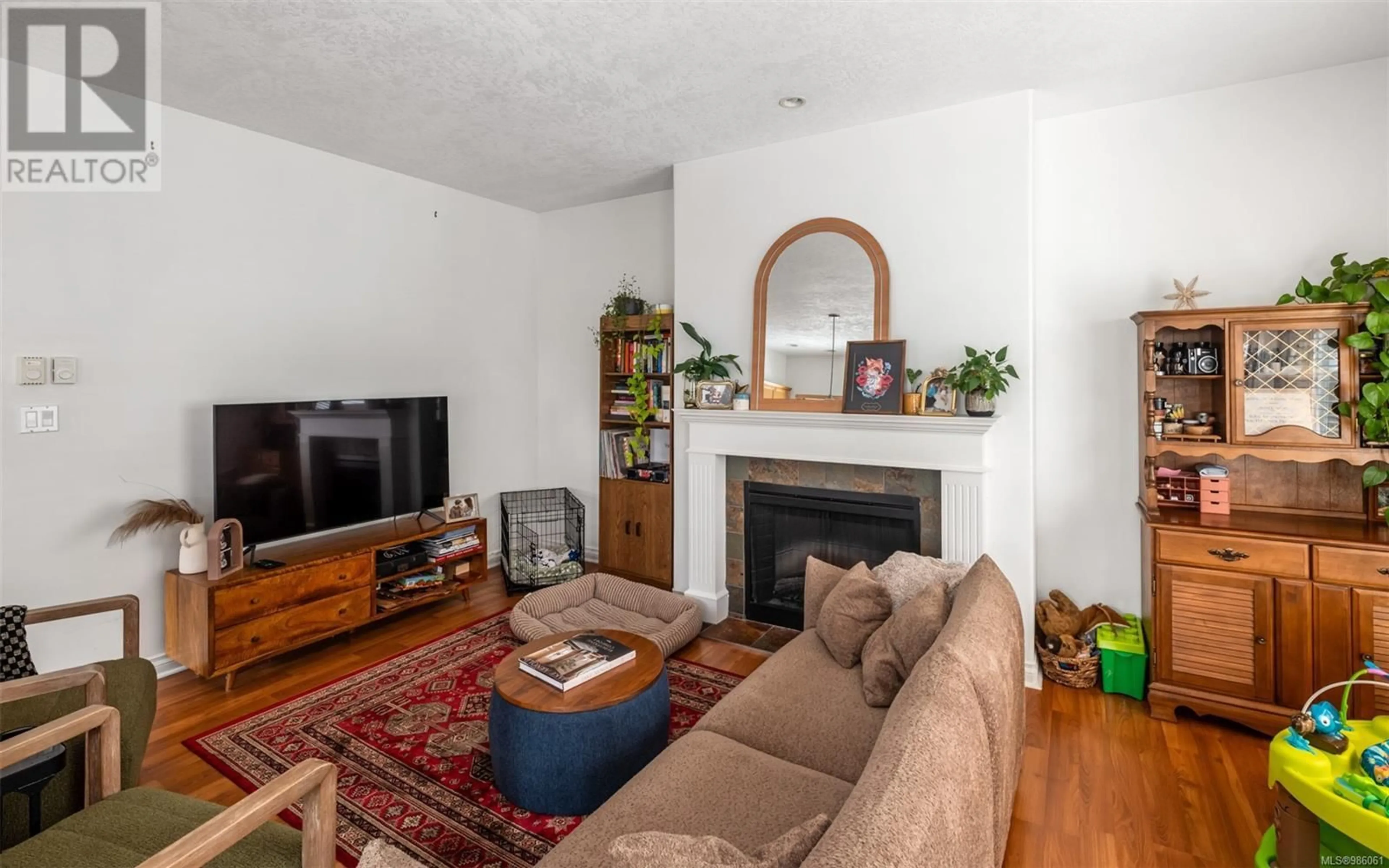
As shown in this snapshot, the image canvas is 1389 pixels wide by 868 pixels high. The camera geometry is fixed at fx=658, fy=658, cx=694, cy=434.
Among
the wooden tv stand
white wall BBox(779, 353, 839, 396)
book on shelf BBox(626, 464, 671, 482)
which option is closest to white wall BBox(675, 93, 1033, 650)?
white wall BBox(779, 353, 839, 396)

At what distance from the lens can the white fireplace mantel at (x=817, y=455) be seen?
3182 mm

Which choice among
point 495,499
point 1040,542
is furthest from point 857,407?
point 495,499

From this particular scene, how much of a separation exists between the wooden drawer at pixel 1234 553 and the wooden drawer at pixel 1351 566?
4cm

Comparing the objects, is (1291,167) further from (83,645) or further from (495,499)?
(83,645)

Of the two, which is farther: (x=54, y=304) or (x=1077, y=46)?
(x=54, y=304)

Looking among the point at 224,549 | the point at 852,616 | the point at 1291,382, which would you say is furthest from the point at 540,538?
the point at 1291,382

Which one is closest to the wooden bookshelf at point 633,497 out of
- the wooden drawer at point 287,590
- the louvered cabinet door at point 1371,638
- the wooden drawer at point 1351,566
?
the wooden drawer at point 287,590

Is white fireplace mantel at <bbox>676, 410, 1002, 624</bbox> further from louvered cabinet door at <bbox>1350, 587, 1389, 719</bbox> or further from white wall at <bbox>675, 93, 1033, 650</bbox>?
louvered cabinet door at <bbox>1350, 587, 1389, 719</bbox>

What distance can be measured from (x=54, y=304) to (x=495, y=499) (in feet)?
9.09

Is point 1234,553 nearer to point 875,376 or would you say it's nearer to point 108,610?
point 875,376

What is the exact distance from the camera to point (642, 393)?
4.54 meters

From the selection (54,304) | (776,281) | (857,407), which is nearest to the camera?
(54,304)

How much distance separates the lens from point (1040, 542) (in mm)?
3508
